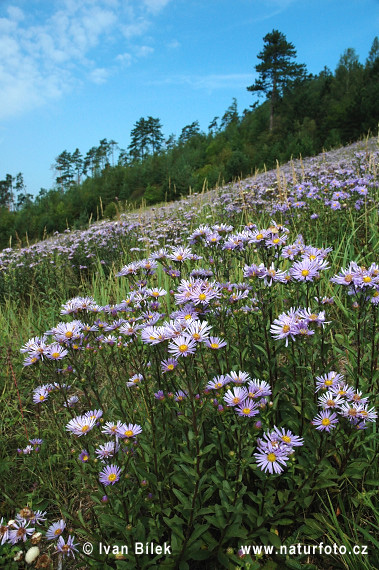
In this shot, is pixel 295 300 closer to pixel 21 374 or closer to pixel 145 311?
pixel 145 311

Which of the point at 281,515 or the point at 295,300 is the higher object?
the point at 295,300

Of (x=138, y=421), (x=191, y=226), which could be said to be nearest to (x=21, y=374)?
(x=138, y=421)

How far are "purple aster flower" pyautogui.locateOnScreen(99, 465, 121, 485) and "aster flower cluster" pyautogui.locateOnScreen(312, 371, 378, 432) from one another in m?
0.81

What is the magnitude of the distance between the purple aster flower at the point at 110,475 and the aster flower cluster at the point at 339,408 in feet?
2.66

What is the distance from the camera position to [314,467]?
4.68 ft

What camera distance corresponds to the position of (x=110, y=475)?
1442 millimetres

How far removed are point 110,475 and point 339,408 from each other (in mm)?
979

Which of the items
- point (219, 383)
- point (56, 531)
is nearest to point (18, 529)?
point (56, 531)

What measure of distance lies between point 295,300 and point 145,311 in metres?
0.87

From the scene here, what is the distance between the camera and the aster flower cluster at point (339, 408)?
139cm

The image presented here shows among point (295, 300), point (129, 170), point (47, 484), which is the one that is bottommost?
point (47, 484)

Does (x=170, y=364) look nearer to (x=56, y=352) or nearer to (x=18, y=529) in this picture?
(x=56, y=352)

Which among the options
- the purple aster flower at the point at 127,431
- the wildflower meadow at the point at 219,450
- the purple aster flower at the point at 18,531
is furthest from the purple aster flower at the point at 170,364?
the purple aster flower at the point at 18,531

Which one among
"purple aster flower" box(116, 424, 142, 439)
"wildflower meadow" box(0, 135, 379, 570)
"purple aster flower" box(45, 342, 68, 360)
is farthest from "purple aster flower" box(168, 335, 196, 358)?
"purple aster flower" box(45, 342, 68, 360)
